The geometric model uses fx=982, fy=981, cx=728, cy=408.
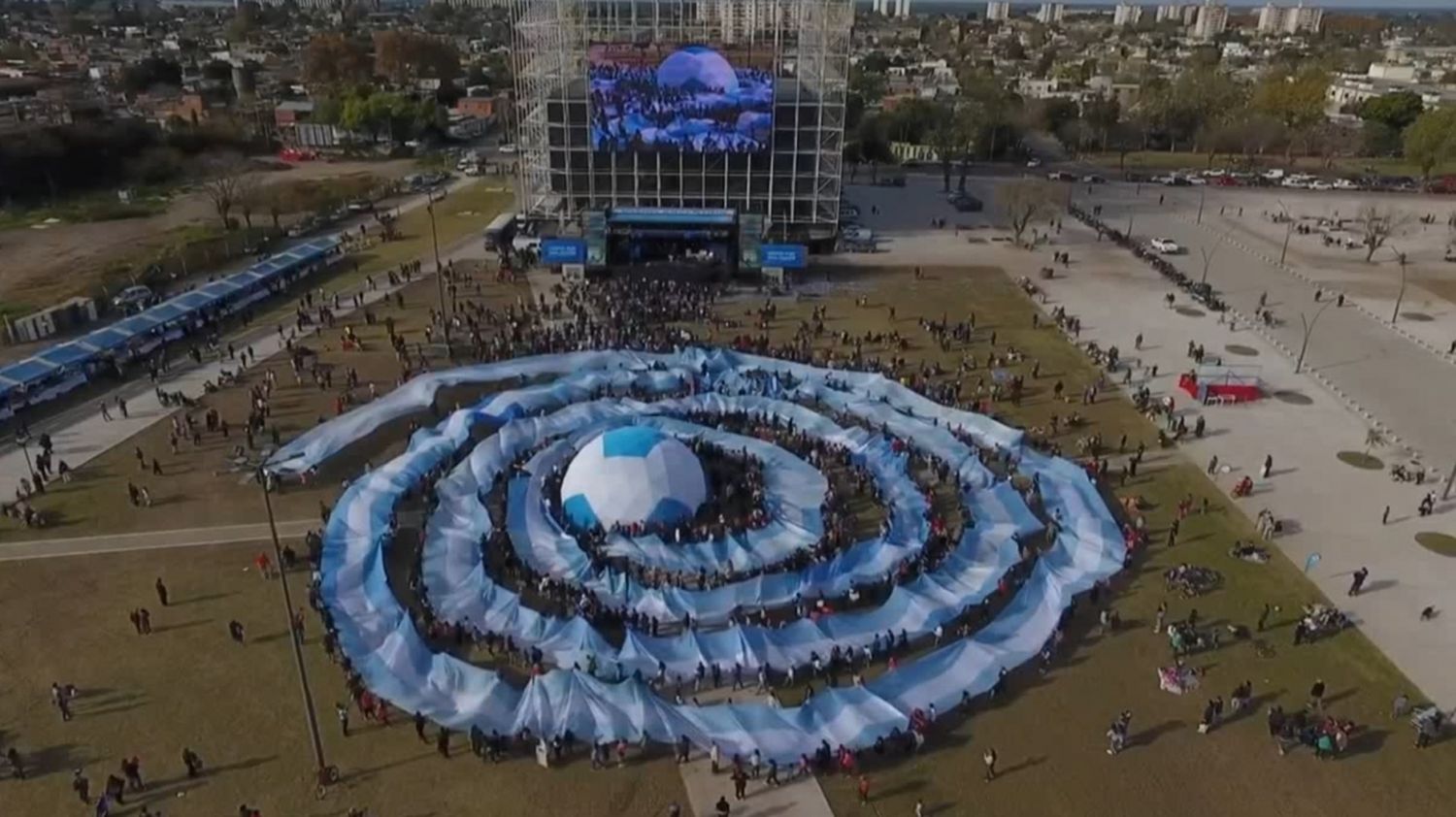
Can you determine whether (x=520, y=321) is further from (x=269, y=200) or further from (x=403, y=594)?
(x=269, y=200)

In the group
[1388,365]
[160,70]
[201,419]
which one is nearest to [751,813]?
[201,419]

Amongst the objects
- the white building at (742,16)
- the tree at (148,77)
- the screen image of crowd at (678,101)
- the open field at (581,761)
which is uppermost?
the white building at (742,16)

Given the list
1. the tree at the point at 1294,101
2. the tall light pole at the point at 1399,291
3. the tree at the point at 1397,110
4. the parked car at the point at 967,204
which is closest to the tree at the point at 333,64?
the parked car at the point at 967,204

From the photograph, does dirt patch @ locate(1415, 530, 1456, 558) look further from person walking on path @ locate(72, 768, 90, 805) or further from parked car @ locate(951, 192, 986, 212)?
parked car @ locate(951, 192, 986, 212)

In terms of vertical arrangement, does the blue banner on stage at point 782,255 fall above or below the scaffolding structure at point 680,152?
below

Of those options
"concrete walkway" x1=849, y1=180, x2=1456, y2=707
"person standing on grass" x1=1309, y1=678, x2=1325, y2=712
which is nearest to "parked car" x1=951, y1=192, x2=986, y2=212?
"concrete walkway" x1=849, y1=180, x2=1456, y2=707

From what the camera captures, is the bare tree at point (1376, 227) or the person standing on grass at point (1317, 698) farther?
the bare tree at point (1376, 227)

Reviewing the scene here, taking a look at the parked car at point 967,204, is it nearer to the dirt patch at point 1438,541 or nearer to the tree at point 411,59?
the dirt patch at point 1438,541
